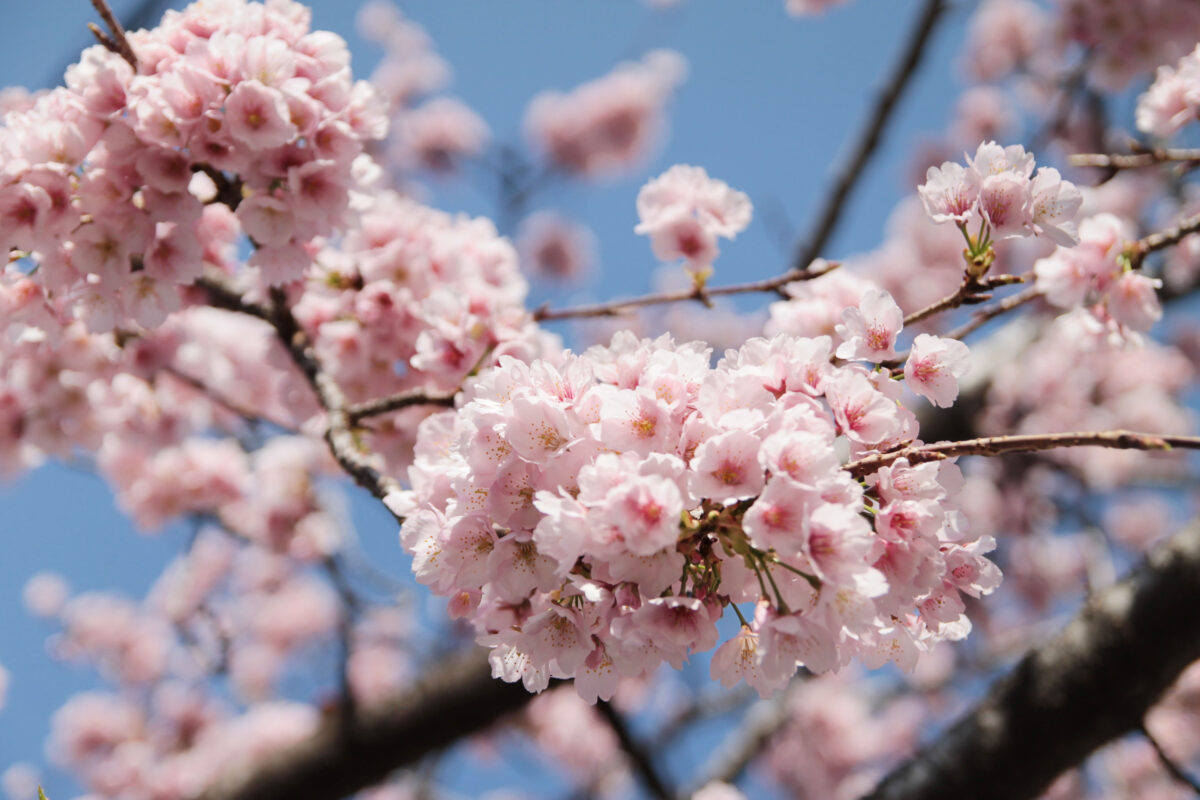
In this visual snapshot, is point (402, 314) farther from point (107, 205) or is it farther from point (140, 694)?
point (140, 694)

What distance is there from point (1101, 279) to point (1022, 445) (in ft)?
3.55

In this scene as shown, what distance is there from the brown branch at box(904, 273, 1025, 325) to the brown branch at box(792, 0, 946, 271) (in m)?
2.67

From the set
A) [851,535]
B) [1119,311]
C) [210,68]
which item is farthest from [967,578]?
[210,68]

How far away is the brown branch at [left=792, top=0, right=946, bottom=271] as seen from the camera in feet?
13.1

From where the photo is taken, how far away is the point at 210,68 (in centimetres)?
154

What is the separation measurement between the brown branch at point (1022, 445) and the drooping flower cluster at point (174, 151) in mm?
1299

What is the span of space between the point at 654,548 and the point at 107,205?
56.7 inches

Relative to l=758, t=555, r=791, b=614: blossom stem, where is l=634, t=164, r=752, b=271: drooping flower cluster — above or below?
above

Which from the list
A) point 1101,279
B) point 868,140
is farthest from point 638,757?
point 868,140

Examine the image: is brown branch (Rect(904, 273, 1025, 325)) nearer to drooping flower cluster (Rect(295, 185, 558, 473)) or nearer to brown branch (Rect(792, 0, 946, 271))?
drooping flower cluster (Rect(295, 185, 558, 473))

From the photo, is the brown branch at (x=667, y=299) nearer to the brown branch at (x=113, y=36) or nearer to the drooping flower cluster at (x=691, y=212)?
the drooping flower cluster at (x=691, y=212)

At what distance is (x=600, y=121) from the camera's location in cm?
921

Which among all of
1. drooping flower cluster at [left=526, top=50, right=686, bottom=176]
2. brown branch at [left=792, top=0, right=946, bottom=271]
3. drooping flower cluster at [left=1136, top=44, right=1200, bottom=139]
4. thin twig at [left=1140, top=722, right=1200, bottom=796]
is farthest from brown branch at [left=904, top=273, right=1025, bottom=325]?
drooping flower cluster at [left=526, top=50, right=686, bottom=176]

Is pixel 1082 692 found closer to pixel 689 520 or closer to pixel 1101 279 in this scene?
pixel 1101 279
